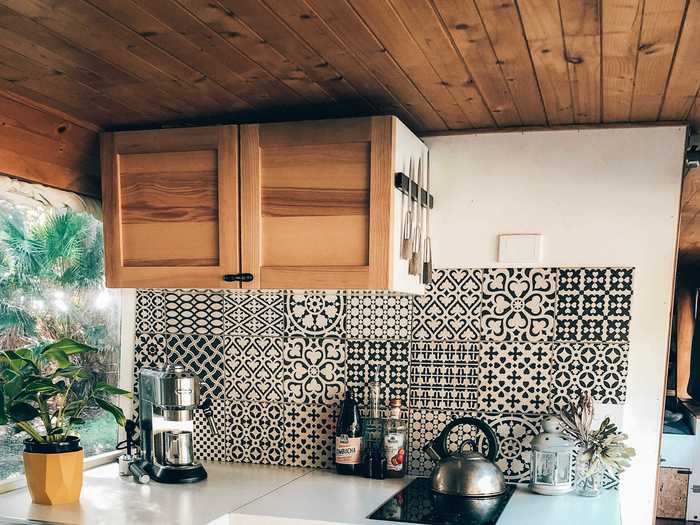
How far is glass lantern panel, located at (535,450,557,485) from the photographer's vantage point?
2.37m

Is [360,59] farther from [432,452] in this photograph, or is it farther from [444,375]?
[432,452]

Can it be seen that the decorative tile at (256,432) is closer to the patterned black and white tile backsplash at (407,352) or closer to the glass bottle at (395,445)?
the patterned black and white tile backsplash at (407,352)

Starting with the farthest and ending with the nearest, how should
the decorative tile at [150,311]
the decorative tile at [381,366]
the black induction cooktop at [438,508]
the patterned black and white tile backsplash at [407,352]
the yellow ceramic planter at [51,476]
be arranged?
the decorative tile at [150,311], the decorative tile at [381,366], the patterned black and white tile backsplash at [407,352], the yellow ceramic planter at [51,476], the black induction cooktop at [438,508]

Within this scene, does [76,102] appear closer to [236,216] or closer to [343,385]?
[236,216]

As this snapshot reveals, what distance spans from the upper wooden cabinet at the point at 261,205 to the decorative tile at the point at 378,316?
15 centimetres

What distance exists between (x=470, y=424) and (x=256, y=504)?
29.0 inches

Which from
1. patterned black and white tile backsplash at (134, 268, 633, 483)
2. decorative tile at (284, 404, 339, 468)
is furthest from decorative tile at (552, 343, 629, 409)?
decorative tile at (284, 404, 339, 468)

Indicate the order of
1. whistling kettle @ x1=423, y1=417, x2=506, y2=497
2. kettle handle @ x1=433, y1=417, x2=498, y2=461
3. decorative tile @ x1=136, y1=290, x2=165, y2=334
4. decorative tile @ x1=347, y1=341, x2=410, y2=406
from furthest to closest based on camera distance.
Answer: decorative tile @ x1=136, y1=290, x2=165, y2=334
decorative tile @ x1=347, y1=341, x2=410, y2=406
kettle handle @ x1=433, y1=417, x2=498, y2=461
whistling kettle @ x1=423, y1=417, x2=506, y2=497

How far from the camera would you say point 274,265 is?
238 cm

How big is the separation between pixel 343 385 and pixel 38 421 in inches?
42.2

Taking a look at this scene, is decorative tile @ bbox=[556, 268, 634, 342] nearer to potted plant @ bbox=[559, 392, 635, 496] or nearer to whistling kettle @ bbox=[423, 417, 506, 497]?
potted plant @ bbox=[559, 392, 635, 496]

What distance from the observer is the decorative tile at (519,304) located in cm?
254

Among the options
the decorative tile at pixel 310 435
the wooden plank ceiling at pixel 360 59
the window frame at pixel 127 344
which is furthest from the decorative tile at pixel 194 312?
the wooden plank ceiling at pixel 360 59

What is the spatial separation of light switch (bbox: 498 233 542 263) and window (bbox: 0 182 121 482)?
1.50 m
